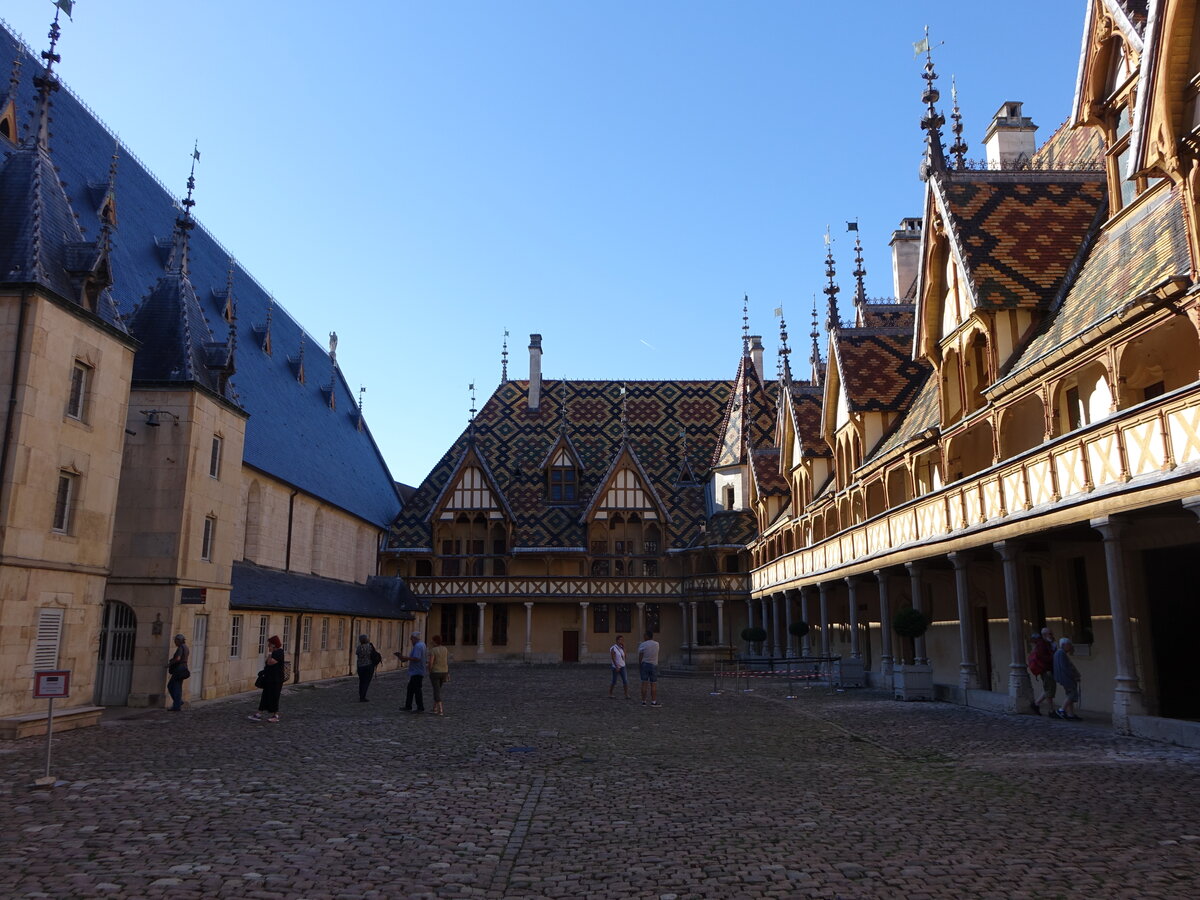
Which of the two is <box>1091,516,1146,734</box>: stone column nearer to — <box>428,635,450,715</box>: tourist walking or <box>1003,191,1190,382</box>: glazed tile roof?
<box>1003,191,1190,382</box>: glazed tile roof

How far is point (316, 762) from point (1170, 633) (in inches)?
525

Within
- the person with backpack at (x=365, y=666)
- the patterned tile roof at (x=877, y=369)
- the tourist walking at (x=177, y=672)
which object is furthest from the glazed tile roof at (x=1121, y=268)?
the tourist walking at (x=177, y=672)

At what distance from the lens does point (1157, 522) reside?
14500 mm

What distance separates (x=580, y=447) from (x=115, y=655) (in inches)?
1384

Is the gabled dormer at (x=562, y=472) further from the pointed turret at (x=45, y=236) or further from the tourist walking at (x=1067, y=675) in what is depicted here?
the tourist walking at (x=1067, y=675)

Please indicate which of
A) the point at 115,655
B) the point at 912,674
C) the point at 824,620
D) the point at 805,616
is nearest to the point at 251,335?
the point at 115,655

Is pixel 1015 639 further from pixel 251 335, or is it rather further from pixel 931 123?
pixel 251 335

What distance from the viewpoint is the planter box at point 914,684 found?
20156 millimetres

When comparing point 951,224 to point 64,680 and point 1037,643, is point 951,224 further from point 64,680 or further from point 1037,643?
point 64,680

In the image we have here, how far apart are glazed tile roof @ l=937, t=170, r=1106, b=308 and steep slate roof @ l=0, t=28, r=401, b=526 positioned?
20101 mm

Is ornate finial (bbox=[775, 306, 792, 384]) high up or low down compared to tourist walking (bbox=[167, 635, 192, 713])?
up

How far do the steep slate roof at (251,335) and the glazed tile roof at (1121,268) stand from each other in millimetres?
20165

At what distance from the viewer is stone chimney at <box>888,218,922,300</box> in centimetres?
3828

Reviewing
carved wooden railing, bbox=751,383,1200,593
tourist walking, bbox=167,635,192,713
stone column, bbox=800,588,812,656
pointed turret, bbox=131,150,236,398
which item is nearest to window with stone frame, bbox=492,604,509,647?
stone column, bbox=800,588,812,656
